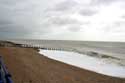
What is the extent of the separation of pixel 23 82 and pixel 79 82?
14.9ft

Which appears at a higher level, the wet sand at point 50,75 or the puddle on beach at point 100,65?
the wet sand at point 50,75

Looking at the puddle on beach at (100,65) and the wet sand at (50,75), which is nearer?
the wet sand at (50,75)

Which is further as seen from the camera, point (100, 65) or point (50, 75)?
point (100, 65)

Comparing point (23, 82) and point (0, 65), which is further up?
point (0, 65)

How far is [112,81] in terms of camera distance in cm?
1616

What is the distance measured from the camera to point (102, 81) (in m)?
15.8

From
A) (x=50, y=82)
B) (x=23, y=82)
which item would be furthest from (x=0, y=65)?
(x=50, y=82)

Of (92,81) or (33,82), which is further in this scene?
(92,81)

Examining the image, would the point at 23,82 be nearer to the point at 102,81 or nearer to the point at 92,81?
the point at 92,81

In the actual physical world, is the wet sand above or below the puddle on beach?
above

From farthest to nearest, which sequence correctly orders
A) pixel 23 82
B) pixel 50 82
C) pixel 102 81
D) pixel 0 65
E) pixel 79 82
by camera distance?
pixel 102 81 < pixel 79 82 < pixel 50 82 < pixel 23 82 < pixel 0 65

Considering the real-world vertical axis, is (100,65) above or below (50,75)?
below

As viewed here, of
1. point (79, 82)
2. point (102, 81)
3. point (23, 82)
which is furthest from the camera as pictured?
point (102, 81)

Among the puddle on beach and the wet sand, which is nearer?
the wet sand
